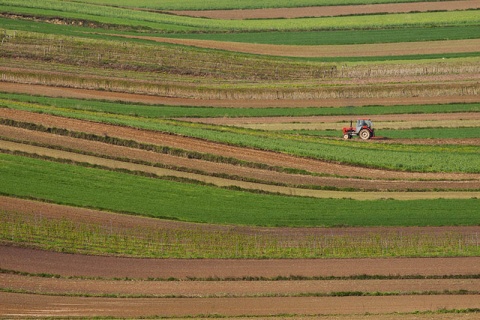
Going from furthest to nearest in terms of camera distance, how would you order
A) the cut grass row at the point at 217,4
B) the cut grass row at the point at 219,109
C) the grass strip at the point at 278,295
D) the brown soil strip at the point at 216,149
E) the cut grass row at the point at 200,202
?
the cut grass row at the point at 217,4
the cut grass row at the point at 219,109
the brown soil strip at the point at 216,149
the cut grass row at the point at 200,202
the grass strip at the point at 278,295

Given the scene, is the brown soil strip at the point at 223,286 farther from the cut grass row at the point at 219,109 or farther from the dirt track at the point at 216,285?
the cut grass row at the point at 219,109

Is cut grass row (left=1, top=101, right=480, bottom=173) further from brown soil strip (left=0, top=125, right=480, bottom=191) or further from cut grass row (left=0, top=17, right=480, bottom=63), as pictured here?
cut grass row (left=0, top=17, right=480, bottom=63)

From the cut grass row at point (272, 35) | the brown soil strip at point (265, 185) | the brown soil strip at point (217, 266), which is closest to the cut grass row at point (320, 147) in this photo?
the brown soil strip at point (265, 185)

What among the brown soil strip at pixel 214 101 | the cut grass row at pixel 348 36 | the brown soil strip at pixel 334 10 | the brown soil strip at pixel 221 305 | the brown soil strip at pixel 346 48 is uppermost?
the brown soil strip at pixel 334 10

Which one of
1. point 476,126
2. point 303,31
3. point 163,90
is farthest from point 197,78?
point 476,126

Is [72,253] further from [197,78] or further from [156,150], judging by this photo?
[197,78]

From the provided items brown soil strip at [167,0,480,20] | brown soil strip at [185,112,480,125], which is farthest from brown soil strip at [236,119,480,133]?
brown soil strip at [167,0,480,20]
